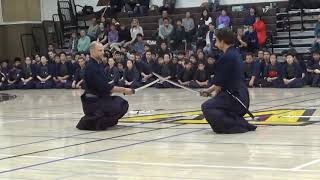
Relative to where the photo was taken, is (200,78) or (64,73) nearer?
(200,78)

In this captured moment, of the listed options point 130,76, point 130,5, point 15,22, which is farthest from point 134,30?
point 15,22

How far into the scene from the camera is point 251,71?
1994 centimetres

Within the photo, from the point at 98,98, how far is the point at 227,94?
2.00 m

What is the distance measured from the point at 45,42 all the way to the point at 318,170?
962 inches

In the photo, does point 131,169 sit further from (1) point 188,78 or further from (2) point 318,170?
(1) point 188,78

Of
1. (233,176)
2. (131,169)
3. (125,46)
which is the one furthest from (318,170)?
(125,46)

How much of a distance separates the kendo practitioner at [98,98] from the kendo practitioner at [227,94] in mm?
1345

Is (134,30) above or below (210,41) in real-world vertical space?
above

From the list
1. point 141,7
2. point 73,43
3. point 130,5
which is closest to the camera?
point 73,43

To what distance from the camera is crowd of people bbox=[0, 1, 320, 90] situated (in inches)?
766

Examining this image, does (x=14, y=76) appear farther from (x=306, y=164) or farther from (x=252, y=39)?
(x=306, y=164)

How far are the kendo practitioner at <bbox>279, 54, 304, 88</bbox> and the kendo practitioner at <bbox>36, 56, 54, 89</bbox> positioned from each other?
897 centimetres

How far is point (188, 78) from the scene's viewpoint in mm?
21031

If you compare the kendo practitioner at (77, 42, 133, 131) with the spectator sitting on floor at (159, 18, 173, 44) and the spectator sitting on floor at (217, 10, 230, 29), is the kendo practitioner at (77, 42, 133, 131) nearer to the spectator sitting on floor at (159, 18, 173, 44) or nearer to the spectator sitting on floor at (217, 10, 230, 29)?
the spectator sitting on floor at (217, 10, 230, 29)
